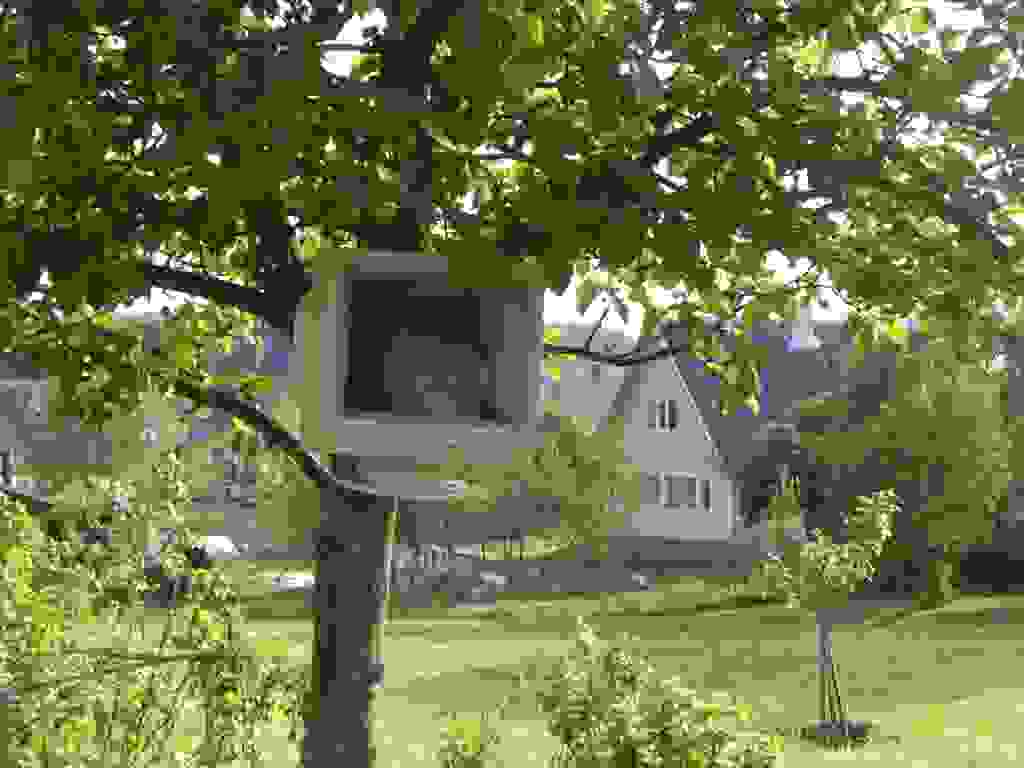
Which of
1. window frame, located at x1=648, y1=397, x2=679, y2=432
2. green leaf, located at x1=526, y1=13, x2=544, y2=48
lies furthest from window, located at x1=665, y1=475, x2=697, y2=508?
green leaf, located at x1=526, y1=13, x2=544, y2=48

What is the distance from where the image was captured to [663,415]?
34469mm

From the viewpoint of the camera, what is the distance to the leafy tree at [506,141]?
3.50m

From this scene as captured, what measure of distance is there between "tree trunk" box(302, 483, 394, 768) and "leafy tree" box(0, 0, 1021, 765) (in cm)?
145

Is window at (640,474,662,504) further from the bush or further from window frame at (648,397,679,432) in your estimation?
the bush

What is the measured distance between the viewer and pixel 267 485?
8211 mm

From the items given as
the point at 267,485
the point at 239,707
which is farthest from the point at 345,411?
the point at 267,485

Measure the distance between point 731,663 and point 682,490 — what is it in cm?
1538

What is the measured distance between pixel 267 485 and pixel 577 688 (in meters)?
3.34

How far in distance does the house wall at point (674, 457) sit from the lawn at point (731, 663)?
14.3 feet

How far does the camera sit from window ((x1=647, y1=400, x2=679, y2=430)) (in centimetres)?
3431

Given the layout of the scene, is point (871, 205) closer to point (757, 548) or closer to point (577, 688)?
point (577, 688)

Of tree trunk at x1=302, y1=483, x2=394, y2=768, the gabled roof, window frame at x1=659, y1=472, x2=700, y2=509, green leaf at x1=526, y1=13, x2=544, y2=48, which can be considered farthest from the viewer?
window frame at x1=659, y1=472, x2=700, y2=509

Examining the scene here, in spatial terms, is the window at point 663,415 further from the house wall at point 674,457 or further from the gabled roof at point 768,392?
the gabled roof at point 768,392

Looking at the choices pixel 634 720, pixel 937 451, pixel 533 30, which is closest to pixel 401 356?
pixel 533 30
